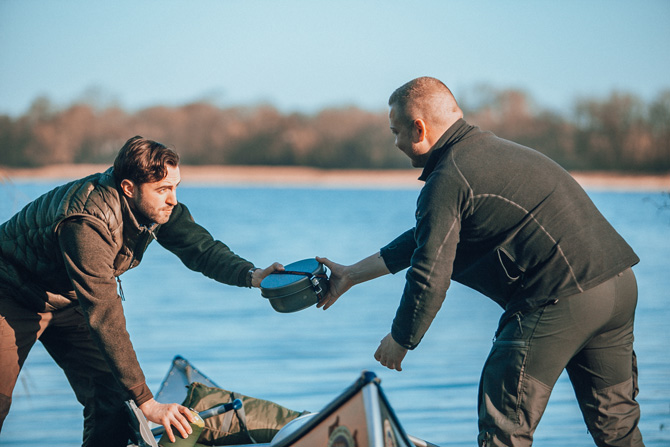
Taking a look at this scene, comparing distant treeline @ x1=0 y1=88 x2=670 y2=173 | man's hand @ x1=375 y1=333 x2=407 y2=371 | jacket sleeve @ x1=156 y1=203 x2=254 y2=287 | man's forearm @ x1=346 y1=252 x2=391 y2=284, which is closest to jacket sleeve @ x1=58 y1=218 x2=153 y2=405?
jacket sleeve @ x1=156 y1=203 x2=254 y2=287

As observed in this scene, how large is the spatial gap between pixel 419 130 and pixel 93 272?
1401mm

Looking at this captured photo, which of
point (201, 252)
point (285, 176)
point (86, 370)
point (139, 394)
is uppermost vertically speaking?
point (201, 252)

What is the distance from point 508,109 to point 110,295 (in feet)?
131

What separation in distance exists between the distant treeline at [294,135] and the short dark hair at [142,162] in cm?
3382

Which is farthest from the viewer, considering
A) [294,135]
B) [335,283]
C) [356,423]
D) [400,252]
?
[294,135]

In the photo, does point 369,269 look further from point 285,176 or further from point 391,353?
point 285,176

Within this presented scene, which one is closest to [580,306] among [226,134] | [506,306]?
[506,306]

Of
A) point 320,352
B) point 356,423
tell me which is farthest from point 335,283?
point 320,352

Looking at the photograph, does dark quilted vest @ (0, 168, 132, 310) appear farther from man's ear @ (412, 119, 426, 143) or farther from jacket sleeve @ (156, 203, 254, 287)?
man's ear @ (412, 119, 426, 143)

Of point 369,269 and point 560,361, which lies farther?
point 369,269

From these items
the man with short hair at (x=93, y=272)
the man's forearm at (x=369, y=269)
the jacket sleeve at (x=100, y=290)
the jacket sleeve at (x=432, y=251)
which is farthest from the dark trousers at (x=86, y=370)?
the jacket sleeve at (x=432, y=251)

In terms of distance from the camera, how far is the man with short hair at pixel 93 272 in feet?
10.4

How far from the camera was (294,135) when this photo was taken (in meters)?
46.3

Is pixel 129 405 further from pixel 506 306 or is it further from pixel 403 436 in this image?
pixel 506 306
